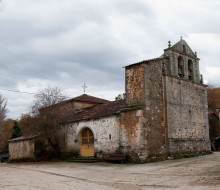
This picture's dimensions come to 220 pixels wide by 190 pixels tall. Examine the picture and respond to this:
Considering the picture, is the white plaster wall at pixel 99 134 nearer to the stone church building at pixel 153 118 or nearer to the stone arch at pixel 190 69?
the stone church building at pixel 153 118

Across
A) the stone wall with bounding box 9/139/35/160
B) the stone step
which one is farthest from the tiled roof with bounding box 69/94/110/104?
the stone step

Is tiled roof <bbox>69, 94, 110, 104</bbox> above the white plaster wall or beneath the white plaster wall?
above

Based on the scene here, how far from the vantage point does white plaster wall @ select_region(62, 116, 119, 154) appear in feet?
72.9

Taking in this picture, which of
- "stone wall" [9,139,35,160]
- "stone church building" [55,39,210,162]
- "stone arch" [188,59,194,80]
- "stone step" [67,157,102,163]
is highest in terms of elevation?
"stone arch" [188,59,194,80]

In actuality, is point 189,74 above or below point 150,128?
above

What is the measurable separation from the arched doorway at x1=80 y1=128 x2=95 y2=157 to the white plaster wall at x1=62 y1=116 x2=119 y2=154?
0.33m

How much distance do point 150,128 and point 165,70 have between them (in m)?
4.57

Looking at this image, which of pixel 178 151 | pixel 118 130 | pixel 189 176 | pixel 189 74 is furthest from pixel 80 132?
pixel 189 176

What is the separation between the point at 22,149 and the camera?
28.4m

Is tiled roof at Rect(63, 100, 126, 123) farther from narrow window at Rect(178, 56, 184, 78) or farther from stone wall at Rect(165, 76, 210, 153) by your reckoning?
narrow window at Rect(178, 56, 184, 78)

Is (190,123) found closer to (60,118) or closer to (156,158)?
(156,158)

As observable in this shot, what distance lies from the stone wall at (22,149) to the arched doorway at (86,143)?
174 inches

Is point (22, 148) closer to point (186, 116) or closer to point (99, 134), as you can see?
point (99, 134)

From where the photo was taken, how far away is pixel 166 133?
73.4 ft
